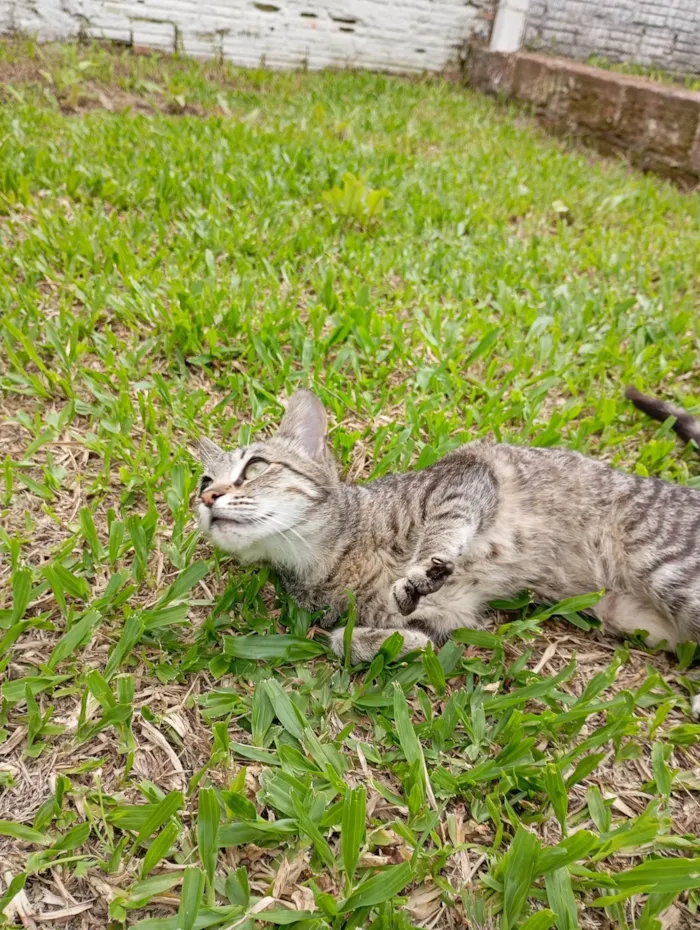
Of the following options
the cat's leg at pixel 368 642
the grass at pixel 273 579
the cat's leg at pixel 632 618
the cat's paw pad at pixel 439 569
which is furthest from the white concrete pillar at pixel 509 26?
the cat's leg at pixel 368 642

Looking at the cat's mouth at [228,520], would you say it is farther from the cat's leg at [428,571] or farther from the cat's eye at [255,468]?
the cat's leg at [428,571]

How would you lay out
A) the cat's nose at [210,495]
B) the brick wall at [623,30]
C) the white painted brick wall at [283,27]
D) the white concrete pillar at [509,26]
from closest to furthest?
the cat's nose at [210,495]
the white painted brick wall at [283,27]
the brick wall at [623,30]
the white concrete pillar at [509,26]

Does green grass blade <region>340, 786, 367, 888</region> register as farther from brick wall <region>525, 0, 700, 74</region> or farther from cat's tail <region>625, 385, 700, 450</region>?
brick wall <region>525, 0, 700, 74</region>

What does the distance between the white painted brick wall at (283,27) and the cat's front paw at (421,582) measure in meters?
7.90

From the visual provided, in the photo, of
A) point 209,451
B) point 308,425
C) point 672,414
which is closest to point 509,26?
point 672,414

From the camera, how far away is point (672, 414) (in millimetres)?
3238

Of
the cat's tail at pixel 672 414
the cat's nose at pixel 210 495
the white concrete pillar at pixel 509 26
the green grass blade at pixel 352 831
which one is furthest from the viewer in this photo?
the white concrete pillar at pixel 509 26

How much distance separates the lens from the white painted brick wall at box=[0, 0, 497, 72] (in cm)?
712

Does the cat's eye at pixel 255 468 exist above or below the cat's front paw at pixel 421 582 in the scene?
above

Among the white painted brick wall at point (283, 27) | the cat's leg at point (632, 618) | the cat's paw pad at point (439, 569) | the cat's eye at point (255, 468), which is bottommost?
the cat's leg at point (632, 618)

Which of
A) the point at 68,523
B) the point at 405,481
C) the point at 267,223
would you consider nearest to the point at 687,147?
the point at 267,223

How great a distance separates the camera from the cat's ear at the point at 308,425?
106 inches

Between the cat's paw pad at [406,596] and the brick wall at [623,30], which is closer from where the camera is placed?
the cat's paw pad at [406,596]

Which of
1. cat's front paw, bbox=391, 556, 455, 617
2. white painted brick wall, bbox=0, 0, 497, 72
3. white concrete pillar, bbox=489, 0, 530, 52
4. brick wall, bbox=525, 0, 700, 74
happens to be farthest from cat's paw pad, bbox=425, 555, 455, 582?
white concrete pillar, bbox=489, 0, 530, 52
